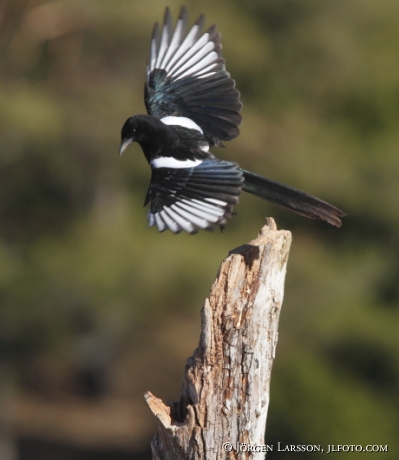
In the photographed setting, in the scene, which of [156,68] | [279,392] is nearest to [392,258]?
[279,392]

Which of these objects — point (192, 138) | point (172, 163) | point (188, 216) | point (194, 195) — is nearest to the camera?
point (188, 216)

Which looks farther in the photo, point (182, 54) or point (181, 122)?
point (182, 54)

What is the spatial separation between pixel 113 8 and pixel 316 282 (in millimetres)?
3752

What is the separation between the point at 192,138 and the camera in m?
4.22

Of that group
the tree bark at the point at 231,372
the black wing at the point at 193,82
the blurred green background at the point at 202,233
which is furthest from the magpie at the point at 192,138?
the blurred green background at the point at 202,233

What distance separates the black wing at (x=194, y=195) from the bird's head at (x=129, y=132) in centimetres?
41

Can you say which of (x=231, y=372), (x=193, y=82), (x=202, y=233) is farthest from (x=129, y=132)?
(x=202, y=233)

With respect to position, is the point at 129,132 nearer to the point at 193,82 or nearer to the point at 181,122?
the point at 181,122

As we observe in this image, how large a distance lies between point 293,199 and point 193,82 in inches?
50.4

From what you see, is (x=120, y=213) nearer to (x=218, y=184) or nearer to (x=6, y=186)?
(x=6, y=186)

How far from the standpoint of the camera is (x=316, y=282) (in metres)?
8.93

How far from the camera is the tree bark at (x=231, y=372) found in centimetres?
323

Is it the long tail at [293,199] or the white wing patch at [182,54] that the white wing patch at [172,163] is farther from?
the white wing patch at [182,54]

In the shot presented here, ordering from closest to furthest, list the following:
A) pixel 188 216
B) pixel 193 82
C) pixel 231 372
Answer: pixel 231 372, pixel 188 216, pixel 193 82
